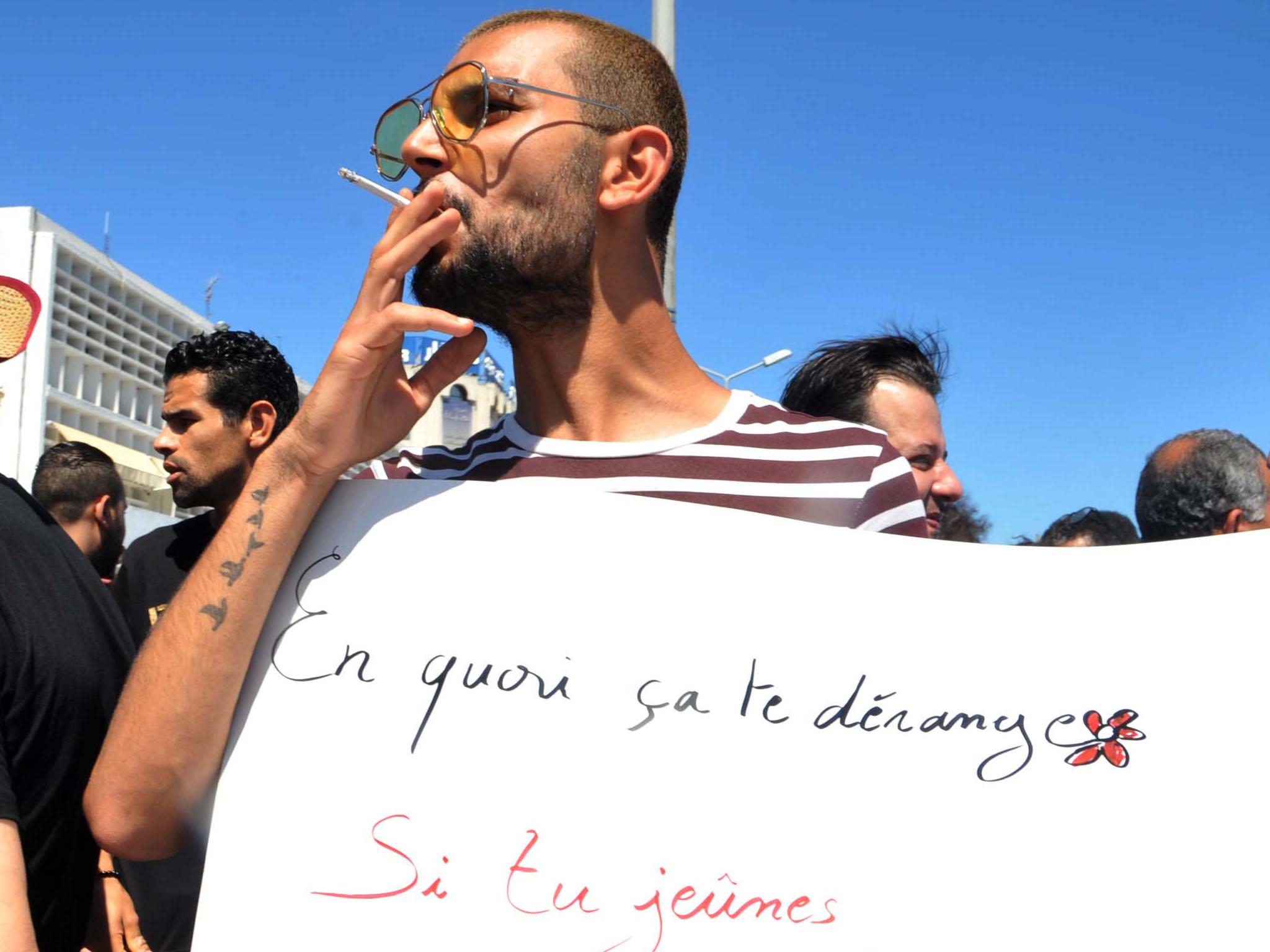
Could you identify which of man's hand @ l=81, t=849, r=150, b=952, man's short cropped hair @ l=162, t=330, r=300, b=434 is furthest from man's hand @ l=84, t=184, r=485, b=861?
man's short cropped hair @ l=162, t=330, r=300, b=434

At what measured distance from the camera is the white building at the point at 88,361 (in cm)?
1984

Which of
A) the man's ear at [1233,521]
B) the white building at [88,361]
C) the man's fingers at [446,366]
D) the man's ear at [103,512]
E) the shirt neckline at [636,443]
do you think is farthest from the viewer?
the white building at [88,361]

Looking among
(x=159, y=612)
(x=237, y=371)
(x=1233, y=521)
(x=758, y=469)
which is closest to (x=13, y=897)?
(x=758, y=469)

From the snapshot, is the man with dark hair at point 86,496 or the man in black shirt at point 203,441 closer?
the man in black shirt at point 203,441

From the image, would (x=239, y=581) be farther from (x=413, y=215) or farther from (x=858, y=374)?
(x=858, y=374)

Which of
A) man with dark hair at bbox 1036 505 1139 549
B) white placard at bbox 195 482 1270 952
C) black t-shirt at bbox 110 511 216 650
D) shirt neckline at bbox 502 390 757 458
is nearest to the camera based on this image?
white placard at bbox 195 482 1270 952

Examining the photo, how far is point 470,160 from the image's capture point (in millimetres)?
1513

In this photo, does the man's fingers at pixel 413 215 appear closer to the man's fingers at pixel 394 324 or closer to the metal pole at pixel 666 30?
the man's fingers at pixel 394 324

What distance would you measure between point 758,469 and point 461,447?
492mm

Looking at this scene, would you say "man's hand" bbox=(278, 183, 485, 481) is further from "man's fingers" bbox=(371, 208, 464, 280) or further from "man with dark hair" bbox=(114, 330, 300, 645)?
"man with dark hair" bbox=(114, 330, 300, 645)

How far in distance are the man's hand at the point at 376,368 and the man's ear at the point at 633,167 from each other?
0.85 feet

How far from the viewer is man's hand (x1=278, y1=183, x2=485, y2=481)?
1.32 m

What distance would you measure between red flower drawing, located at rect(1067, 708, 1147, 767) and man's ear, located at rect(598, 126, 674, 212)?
90 cm

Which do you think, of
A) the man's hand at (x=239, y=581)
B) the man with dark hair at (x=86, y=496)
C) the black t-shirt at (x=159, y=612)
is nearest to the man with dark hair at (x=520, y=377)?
the man's hand at (x=239, y=581)
